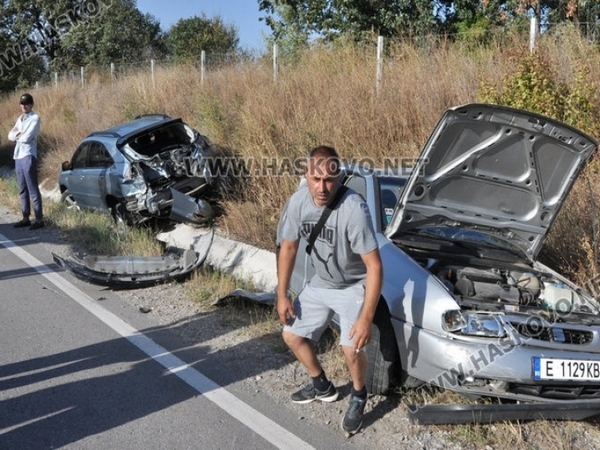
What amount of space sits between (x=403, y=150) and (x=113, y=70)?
16.5 metres

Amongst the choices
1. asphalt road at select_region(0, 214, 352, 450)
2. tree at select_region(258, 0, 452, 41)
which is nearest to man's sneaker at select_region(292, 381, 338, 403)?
asphalt road at select_region(0, 214, 352, 450)

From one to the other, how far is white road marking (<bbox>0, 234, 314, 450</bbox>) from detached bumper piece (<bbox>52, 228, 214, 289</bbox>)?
263mm

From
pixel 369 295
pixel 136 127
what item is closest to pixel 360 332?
pixel 369 295

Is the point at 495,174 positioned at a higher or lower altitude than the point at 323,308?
higher

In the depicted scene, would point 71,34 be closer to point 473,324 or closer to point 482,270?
point 482,270

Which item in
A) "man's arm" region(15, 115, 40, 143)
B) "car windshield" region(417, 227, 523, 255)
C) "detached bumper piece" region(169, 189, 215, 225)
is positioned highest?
"man's arm" region(15, 115, 40, 143)

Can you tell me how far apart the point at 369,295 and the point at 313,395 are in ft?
3.38

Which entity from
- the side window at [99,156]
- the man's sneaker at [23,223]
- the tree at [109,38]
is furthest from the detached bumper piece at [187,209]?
the tree at [109,38]

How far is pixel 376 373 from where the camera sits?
4039 mm

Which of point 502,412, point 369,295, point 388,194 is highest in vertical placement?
point 388,194

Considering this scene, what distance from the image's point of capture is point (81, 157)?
1095 centimetres

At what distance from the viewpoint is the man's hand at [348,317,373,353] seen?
11.7 feet

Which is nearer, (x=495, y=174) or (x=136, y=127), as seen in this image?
(x=495, y=174)

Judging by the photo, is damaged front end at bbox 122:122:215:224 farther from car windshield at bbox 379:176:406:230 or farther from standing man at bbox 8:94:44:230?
car windshield at bbox 379:176:406:230
